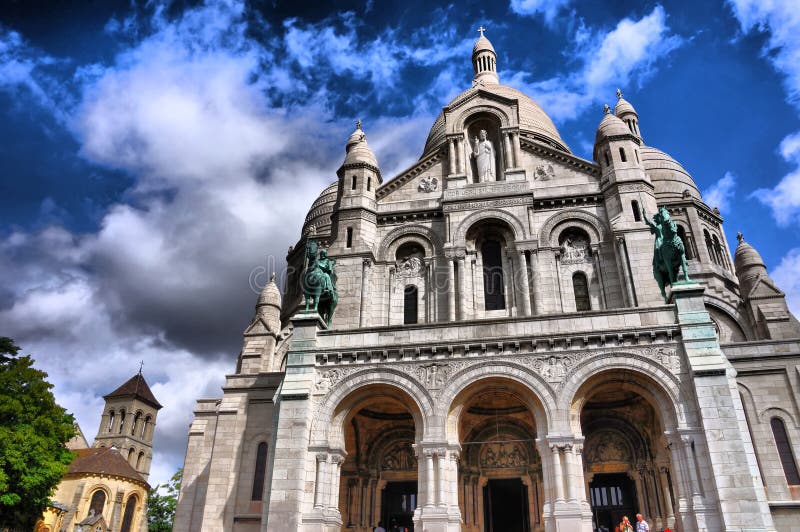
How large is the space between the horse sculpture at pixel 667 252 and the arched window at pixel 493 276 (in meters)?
6.72

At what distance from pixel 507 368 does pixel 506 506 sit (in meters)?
6.43

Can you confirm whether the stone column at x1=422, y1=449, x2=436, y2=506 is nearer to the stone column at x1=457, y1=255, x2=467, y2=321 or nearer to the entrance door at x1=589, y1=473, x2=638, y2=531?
the stone column at x1=457, y1=255, x2=467, y2=321

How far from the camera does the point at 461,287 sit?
26078mm

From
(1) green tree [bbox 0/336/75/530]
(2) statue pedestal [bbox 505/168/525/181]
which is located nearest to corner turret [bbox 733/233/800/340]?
(2) statue pedestal [bbox 505/168/525/181]

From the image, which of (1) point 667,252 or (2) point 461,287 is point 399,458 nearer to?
(2) point 461,287

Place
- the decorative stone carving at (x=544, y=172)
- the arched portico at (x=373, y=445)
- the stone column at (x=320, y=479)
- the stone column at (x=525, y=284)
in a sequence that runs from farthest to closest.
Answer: the decorative stone carving at (x=544, y=172) → the stone column at (x=525, y=284) → the arched portico at (x=373, y=445) → the stone column at (x=320, y=479)

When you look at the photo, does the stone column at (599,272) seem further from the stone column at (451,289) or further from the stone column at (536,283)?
the stone column at (451,289)

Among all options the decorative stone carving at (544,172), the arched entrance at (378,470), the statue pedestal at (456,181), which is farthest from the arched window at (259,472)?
the decorative stone carving at (544,172)

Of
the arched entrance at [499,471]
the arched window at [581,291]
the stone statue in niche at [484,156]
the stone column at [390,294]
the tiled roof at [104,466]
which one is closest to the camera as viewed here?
the arched entrance at [499,471]

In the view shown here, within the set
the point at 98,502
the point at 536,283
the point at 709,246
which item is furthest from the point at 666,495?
the point at 98,502

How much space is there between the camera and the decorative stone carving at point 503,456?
2344cm

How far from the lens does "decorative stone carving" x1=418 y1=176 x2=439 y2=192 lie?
29578 mm

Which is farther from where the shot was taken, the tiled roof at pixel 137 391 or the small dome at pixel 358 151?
the tiled roof at pixel 137 391

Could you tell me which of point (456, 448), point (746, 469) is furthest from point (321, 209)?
point (746, 469)
